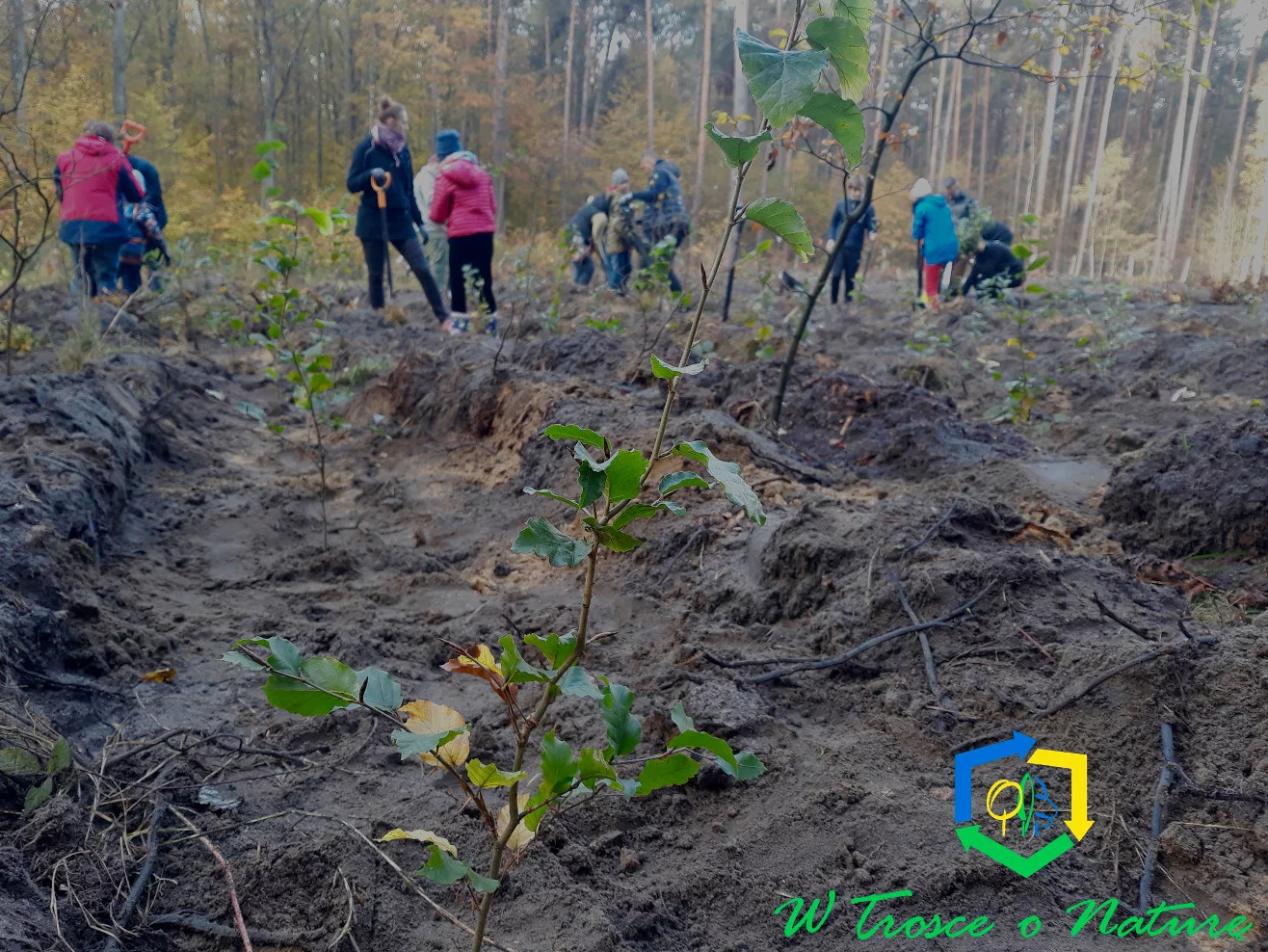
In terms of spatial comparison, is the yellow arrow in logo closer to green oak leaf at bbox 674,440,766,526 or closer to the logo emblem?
the logo emblem

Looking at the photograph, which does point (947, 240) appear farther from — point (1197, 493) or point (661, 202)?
point (1197, 493)

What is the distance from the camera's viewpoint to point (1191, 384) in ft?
19.5

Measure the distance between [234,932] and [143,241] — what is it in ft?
28.8

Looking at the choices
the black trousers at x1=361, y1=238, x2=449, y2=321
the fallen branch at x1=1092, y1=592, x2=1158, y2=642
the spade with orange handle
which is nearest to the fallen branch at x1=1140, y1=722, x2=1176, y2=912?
the fallen branch at x1=1092, y1=592, x2=1158, y2=642

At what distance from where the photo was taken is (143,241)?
8516mm

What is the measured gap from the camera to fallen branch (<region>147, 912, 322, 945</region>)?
150cm

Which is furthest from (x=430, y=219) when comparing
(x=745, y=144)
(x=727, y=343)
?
(x=745, y=144)

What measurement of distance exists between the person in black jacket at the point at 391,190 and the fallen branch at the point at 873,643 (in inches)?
232

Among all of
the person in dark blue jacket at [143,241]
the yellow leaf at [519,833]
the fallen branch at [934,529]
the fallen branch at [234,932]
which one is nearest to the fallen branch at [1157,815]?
the fallen branch at [934,529]

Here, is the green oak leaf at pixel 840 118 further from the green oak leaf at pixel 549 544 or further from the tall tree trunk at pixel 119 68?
the tall tree trunk at pixel 119 68

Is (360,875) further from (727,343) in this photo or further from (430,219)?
(430,219)

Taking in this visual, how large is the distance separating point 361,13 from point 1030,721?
2710 centimetres

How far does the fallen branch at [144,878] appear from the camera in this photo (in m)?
1.44

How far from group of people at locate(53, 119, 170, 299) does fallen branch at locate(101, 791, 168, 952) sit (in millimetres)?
6187
